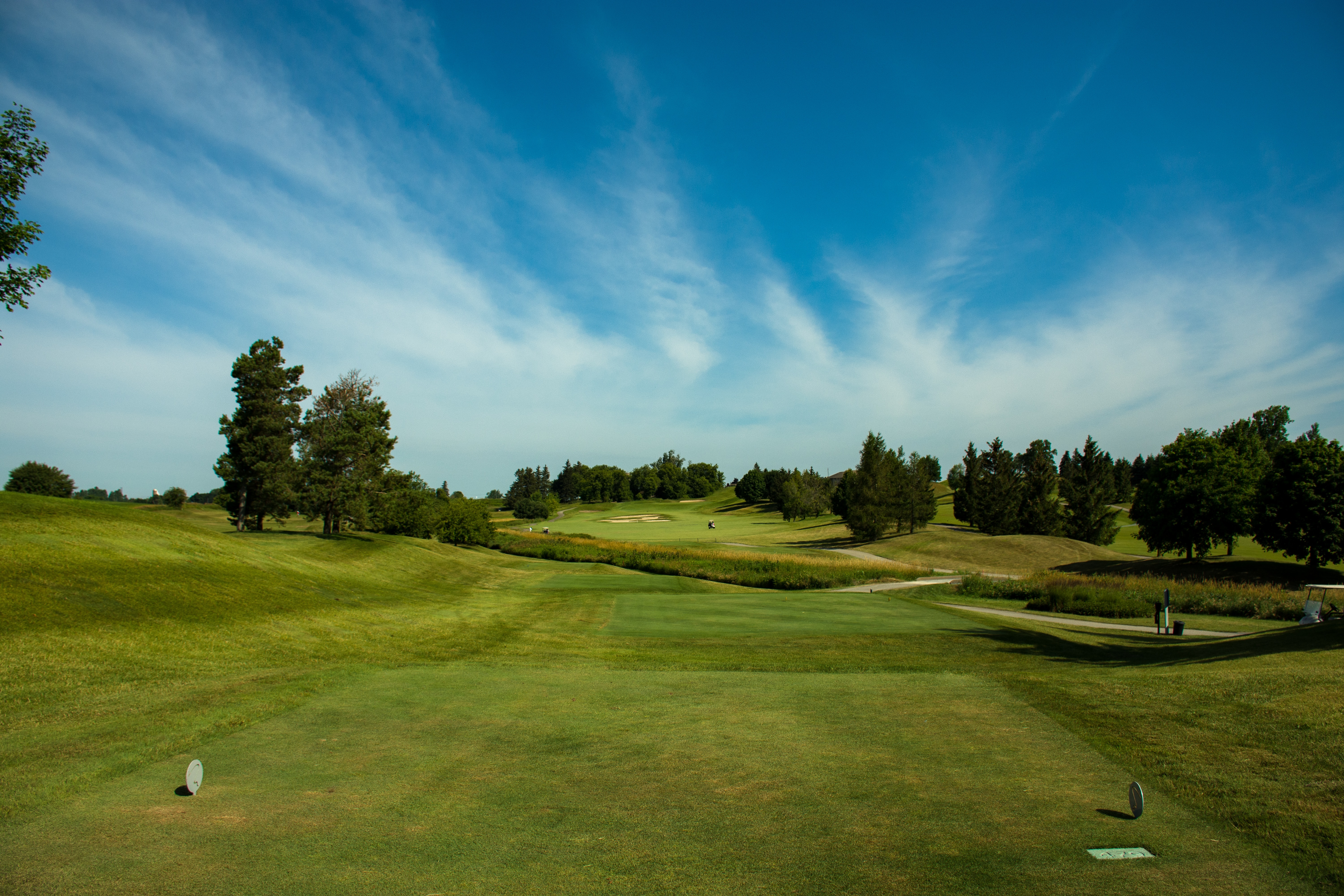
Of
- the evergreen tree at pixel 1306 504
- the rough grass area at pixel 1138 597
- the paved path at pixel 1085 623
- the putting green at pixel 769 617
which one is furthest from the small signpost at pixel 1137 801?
the evergreen tree at pixel 1306 504

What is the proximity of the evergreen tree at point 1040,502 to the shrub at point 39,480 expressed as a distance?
97635 mm

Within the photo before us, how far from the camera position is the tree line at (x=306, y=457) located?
130 feet

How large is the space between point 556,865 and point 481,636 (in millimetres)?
14107

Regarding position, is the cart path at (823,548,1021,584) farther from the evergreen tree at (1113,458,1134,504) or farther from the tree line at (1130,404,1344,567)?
the evergreen tree at (1113,458,1134,504)

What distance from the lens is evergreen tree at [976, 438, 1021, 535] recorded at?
72875 millimetres

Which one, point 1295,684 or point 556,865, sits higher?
point 1295,684

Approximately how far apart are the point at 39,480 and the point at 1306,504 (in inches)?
4175

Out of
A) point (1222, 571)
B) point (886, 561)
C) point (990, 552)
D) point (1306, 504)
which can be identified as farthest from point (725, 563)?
point (1306, 504)

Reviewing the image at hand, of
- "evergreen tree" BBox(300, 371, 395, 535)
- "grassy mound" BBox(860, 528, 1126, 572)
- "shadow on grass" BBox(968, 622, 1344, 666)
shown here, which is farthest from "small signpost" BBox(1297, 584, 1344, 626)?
"evergreen tree" BBox(300, 371, 395, 535)

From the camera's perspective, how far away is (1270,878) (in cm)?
487

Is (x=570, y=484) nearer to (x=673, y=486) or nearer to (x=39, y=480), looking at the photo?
(x=673, y=486)

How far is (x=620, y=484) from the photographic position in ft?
572

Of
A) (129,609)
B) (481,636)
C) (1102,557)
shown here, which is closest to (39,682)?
(129,609)

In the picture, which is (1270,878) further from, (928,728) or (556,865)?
(556,865)
